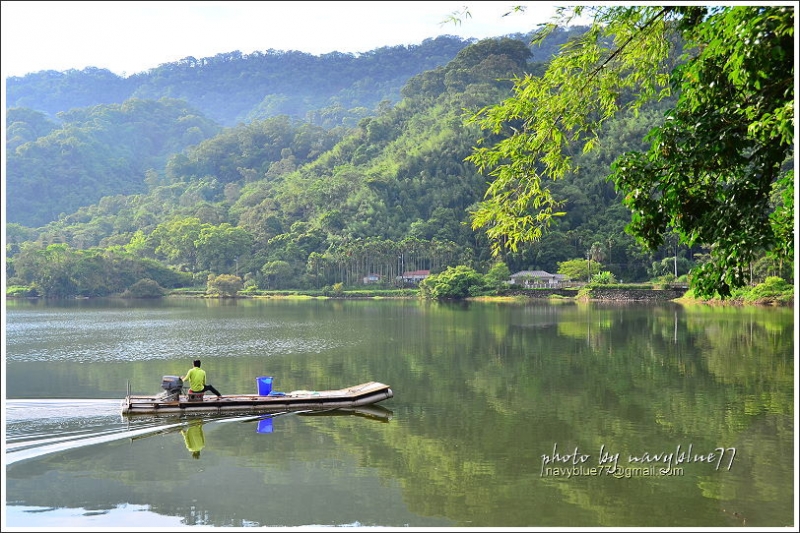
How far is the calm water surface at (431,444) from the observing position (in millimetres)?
7168

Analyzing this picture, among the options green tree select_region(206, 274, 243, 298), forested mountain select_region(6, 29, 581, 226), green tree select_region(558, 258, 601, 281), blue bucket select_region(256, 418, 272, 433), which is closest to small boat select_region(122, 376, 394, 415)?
blue bucket select_region(256, 418, 272, 433)

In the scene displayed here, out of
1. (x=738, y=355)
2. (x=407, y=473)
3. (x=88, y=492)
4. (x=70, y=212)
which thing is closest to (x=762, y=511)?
(x=407, y=473)

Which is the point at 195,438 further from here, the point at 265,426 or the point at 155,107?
the point at 155,107

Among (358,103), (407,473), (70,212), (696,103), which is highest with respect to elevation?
(358,103)

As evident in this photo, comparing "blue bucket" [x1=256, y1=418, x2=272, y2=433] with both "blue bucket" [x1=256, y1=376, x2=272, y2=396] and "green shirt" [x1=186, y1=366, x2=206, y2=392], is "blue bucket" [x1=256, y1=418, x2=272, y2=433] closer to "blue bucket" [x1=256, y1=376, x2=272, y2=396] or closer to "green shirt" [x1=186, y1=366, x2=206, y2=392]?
"blue bucket" [x1=256, y1=376, x2=272, y2=396]

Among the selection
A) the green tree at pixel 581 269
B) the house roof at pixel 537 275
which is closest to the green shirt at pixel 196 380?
the house roof at pixel 537 275

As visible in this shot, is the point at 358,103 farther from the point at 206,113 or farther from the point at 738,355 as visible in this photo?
the point at 738,355

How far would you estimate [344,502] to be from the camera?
296 inches

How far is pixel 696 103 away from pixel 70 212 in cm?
11576

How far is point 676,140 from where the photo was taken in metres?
4.70

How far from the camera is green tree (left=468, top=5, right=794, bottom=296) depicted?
434 cm

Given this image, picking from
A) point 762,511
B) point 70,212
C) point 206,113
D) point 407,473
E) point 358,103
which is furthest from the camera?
point 206,113

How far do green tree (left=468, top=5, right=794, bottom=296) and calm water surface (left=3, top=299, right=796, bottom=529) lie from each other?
342 centimetres

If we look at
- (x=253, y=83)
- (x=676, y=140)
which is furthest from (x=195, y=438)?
(x=253, y=83)
